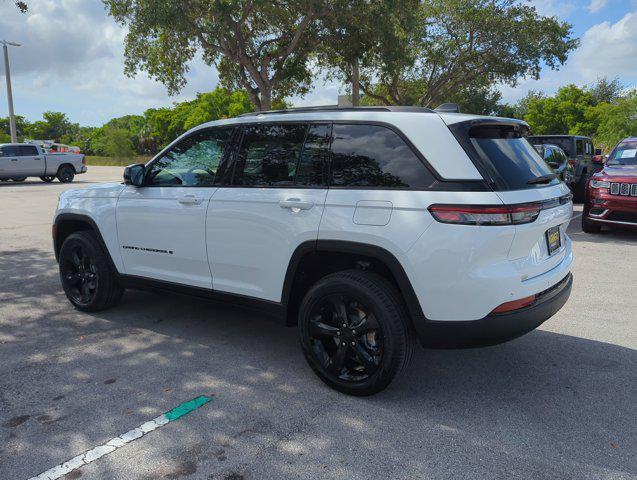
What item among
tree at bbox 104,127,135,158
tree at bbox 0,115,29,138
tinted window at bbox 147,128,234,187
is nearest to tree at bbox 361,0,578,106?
tinted window at bbox 147,128,234,187

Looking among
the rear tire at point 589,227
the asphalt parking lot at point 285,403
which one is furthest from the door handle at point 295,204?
the rear tire at point 589,227

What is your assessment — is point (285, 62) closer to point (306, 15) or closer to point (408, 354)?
point (306, 15)

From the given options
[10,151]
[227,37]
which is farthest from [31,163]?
[227,37]

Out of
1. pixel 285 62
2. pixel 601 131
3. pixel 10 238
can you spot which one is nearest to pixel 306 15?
pixel 285 62

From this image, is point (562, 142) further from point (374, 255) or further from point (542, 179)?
point (374, 255)

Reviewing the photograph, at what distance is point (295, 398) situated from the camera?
3.40m

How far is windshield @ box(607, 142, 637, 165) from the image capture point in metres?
9.59

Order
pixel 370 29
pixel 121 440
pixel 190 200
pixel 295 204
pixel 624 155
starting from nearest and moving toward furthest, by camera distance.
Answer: pixel 121 440
pixel 295 204
pixel 190 200
pixel 624 155
pixel 370 29

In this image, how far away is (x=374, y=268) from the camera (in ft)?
11.3

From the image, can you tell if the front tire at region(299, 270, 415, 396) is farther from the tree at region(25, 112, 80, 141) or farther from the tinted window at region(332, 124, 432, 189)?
the tree at region(25, 112, 80, 141)

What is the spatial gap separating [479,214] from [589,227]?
7803 mm

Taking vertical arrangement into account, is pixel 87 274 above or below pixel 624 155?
below

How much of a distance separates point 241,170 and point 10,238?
7.08 m

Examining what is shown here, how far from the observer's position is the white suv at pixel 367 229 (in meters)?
2.98
